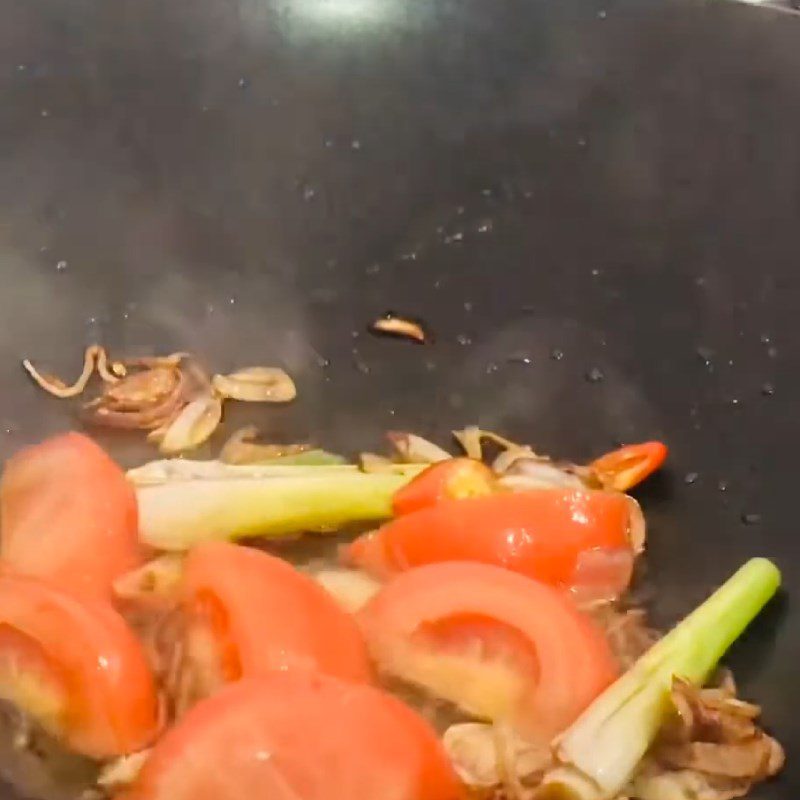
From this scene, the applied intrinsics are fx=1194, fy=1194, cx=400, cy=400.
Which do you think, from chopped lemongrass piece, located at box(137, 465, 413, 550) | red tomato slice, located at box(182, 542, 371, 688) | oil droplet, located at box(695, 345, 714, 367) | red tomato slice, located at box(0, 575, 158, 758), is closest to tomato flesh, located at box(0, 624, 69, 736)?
red tomato slice, located at box(0, 575, 158, 758)

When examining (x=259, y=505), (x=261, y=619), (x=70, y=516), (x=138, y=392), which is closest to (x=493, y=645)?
(x=261, y=619)

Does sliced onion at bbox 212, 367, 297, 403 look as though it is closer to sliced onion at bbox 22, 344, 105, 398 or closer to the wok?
the wok

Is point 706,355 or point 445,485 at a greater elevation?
point 706,355

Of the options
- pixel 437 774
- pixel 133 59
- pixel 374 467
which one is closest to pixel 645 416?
pixel 374 467

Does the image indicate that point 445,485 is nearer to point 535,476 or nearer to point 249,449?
point 535,476

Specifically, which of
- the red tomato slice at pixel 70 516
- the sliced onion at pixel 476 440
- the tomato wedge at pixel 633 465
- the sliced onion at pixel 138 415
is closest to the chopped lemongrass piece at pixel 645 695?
the tomato wedge at pixel 633 465

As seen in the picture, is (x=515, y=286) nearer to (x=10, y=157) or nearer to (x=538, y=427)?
(x=538, y=427)
